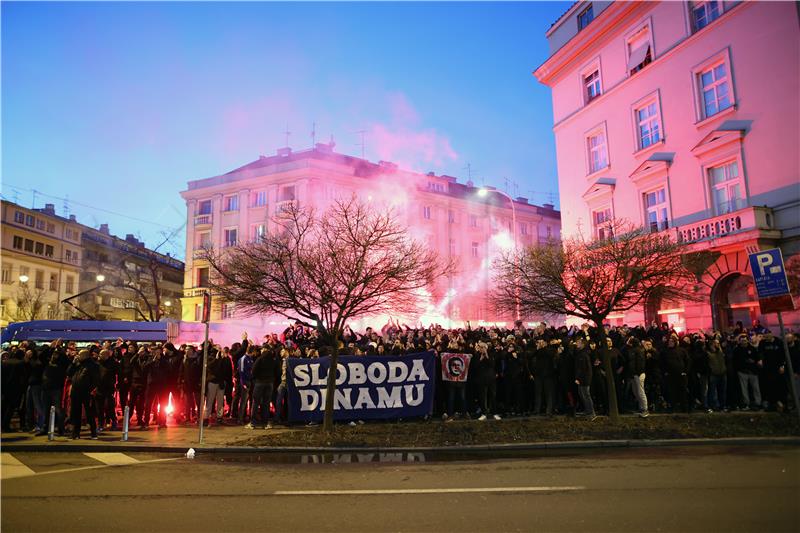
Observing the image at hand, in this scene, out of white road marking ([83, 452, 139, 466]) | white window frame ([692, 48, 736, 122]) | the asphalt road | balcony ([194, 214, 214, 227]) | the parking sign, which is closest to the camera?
the asphalt road

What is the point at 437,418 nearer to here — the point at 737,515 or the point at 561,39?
the point at 737,515

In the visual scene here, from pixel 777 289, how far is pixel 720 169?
12.4m

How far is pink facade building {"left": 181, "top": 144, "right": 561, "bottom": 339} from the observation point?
43.6 meters

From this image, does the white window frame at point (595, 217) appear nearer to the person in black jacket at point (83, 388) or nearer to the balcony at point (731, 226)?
the balcony at point (731, 226)

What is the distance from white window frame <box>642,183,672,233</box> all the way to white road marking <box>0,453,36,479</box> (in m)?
22.6

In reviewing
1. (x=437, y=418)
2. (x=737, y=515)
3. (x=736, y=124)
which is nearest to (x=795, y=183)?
(x=736, y=124)

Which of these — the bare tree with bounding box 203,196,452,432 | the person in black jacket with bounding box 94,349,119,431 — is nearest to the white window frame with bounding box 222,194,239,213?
the bare tree with bounding box 203,196,452,432

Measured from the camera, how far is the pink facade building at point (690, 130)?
18609mm

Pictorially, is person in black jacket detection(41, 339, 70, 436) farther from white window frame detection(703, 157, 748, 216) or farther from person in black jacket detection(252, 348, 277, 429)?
white window frame detection(703, 157, 748, 216)

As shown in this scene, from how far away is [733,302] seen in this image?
65.0 ft

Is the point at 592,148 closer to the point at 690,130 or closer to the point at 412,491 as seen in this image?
the point at 690,130

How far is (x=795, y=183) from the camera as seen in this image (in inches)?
711

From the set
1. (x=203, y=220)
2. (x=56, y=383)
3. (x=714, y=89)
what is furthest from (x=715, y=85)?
(x=203, y=220)

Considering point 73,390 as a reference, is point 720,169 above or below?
above
